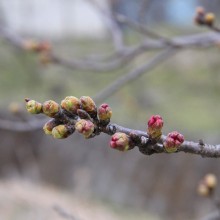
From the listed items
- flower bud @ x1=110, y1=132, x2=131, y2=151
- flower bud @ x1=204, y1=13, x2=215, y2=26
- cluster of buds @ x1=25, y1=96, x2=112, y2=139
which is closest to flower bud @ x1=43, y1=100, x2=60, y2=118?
cluster of buds @ x1=25, y1=96, x2=112, y2=139

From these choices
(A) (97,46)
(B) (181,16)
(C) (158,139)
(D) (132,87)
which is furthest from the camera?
(A) (97,46)

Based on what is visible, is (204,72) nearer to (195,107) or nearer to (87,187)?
(195,107)

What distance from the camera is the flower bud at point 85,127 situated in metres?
1.03

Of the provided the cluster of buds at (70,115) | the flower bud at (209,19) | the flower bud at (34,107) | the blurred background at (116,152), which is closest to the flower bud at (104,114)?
the cluster of buds at (70,115)

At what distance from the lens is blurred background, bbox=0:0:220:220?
20.2ft

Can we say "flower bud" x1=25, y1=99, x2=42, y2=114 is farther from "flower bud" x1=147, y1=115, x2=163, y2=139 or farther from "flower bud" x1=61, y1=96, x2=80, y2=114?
"flower bud" x1=147, y1=115, x2=163, y2=139

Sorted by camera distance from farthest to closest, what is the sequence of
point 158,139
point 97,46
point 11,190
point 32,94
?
1. point 97,46
2. point 32,94
3. point 11,190
4. point 158,139

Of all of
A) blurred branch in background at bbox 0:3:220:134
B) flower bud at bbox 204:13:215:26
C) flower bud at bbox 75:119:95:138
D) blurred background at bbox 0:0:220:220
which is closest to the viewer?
flower bud at bbox 75:119:95:138

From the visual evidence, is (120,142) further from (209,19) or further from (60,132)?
(209,19)

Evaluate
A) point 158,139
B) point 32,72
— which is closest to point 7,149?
point 32,72

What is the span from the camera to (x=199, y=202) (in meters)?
6.06

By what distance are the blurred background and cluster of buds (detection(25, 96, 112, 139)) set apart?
5.03ft

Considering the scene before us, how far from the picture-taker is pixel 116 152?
7.13 metres

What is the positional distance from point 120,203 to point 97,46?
727 centimetres
